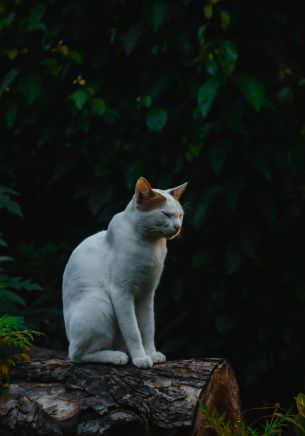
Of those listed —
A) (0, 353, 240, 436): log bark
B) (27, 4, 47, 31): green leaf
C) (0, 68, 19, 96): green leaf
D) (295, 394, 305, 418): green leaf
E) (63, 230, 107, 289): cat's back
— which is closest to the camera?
(0, 353, 240, 436): log bark

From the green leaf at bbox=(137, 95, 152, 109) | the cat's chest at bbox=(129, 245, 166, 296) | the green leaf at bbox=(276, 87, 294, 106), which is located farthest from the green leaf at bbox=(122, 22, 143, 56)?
the cat's chest at bbox=(129, 245, 166, 296)

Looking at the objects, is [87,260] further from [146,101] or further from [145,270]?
[146,101]

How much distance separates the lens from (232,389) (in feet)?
13.3

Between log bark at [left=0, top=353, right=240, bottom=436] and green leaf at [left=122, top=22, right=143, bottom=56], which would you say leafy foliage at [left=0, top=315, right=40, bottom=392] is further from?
green leaf at [left=122, top=22, right=143, bottom=56]

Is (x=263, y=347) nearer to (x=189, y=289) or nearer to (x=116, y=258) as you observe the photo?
(x=189, y=289)

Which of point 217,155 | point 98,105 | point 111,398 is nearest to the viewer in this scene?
point 111,398

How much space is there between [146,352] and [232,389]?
45 centimetres

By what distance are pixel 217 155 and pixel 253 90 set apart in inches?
18.4

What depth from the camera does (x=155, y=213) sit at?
12.8ft

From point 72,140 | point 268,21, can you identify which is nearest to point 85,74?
point 72,140

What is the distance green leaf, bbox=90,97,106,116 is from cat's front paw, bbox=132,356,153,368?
2.28m

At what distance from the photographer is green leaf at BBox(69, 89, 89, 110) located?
5.61 metres

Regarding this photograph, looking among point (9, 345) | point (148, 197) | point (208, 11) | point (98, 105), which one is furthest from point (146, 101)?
point (9, 345)

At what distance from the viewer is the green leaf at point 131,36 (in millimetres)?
5687
